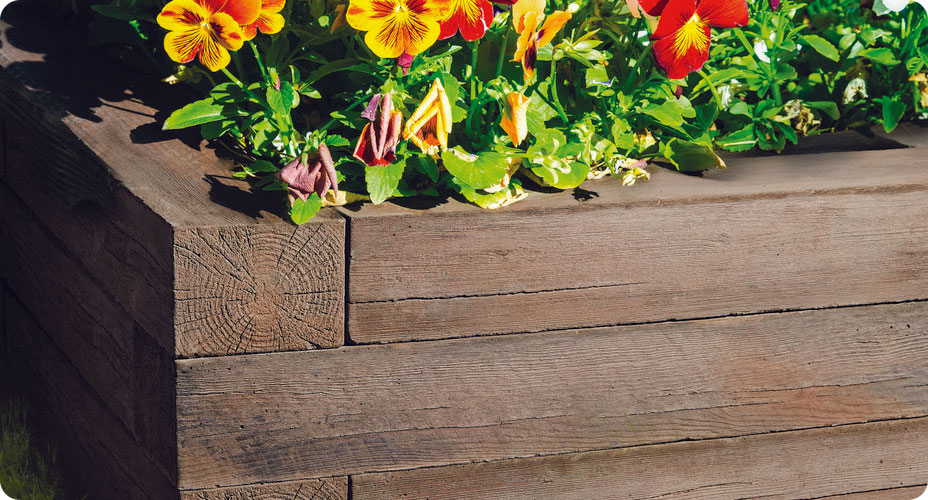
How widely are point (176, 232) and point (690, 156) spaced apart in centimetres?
90

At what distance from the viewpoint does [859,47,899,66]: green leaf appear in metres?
2.03

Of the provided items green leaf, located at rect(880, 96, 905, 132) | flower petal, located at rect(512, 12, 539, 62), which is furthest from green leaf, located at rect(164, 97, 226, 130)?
green leaf, located at rect(880, 96, 905, 132)

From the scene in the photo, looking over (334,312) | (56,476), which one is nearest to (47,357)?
(56,476)

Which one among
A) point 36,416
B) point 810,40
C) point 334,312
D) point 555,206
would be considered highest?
point 810,40

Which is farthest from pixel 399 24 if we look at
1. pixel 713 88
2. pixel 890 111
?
pixel 890 111

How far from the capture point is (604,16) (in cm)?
179

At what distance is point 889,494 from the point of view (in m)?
2.11

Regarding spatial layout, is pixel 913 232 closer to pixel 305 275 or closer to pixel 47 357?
pixel 305 275

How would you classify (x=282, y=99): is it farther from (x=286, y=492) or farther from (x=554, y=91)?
(x=286, y=492)

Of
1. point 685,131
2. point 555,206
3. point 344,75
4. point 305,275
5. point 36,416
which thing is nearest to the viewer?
point 305,275

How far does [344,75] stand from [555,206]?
435mm

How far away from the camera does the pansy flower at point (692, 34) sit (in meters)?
1.60

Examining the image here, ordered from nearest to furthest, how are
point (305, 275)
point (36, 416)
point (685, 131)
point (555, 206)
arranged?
point (305, 275) < point (555, 206) < point (685, 131) < point (36, 416)

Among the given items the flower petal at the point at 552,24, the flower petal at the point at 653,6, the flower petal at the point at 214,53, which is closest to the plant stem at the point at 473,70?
the flower petal at the point at 552,24
